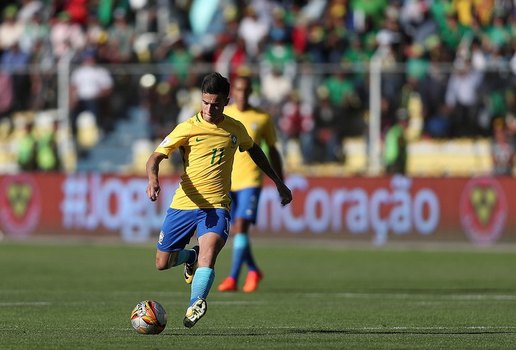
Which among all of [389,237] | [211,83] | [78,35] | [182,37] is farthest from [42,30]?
Answer: [211,83]

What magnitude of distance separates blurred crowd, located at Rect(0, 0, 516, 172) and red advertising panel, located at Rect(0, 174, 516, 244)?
3.09 ft

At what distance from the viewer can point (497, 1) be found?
93.1ft

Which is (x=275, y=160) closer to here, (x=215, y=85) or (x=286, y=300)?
(x=286, y=300)

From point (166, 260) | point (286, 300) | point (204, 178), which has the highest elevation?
point (204, 178)

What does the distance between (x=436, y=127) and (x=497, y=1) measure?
4.08 metres

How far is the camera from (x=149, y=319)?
10.9 metres

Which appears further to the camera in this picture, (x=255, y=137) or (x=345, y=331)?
(x=255, y=137)

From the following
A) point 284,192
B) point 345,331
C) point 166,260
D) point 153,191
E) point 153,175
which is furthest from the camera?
point 284,192

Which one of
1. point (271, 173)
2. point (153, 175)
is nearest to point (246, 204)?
point (271, 173)

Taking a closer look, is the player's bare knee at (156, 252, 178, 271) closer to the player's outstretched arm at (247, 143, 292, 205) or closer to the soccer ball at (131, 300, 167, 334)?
the soccer ball at (131, 300, 167, 334)

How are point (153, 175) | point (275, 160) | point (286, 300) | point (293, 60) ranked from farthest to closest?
point (293, 60) → point (275, 160) → point (286, 300) → point (153, 175)

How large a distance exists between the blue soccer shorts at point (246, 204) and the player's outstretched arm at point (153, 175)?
5.59 meters

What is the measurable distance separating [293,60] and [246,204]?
1084 centimetres

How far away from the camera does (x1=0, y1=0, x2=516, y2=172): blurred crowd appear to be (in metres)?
26.0
